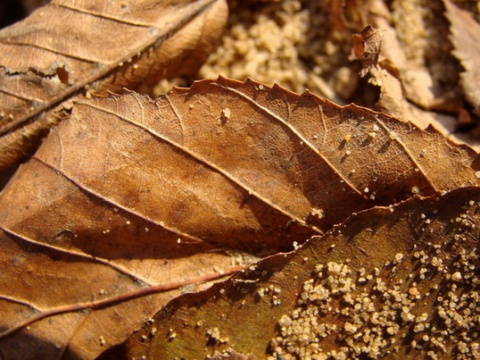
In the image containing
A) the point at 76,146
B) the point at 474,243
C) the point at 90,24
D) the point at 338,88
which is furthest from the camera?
the point at 338,88

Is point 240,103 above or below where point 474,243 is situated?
above

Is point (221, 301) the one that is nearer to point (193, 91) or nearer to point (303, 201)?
point (303, 201)

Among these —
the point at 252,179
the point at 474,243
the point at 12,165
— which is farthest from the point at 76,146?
the point at 474,243

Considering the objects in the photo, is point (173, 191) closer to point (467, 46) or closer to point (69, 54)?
point (69, 54)

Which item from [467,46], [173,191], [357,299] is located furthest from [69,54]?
[467,46]

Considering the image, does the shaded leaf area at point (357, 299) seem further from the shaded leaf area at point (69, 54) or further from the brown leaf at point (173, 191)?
the shaded leaf area at point (69, 54)

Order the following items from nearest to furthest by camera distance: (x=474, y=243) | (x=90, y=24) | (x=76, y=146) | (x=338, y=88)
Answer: (x=474, y=243) → (x=76, y=146) → (x=90, y=24) → (x=338, y=88)

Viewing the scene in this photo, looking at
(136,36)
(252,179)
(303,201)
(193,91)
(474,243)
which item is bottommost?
(474,243)
